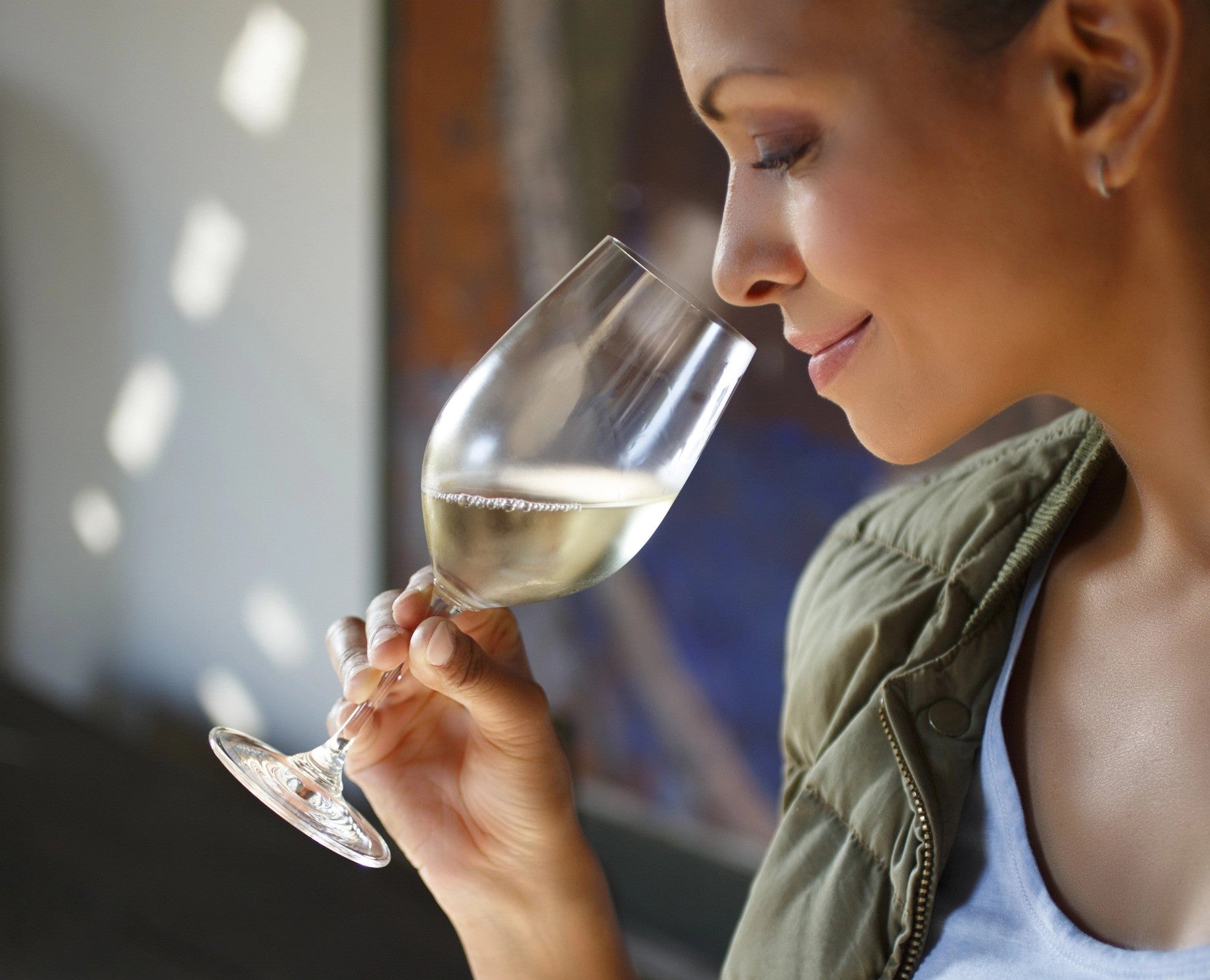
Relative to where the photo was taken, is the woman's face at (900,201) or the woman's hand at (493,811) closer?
the woman's face at (900,201)

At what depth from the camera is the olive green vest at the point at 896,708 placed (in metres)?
0.78

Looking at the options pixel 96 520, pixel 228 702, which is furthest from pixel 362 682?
pixel 96 520

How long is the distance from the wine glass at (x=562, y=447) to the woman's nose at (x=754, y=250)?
0.11 feet

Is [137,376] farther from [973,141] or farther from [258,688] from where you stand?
[973,141]

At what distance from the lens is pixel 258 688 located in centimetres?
324

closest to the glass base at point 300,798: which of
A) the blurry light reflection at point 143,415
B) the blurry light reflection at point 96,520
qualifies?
the blurry light reflection at point 143,415

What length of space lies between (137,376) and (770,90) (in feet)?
10.7

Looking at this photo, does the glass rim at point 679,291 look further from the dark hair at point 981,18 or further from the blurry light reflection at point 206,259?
the blurry light reflection at point 206,259

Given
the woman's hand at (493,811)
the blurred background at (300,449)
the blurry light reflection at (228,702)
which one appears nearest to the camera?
the woman's hand at (493,811)

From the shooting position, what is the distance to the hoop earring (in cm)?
65

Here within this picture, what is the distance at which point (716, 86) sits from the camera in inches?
26.2

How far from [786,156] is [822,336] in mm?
111

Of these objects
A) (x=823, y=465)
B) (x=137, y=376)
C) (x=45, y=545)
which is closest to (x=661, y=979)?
(x=823, y=465)

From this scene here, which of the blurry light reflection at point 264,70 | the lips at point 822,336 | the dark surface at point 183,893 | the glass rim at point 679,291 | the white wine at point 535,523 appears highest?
the blurry light reflection at point 264,70
